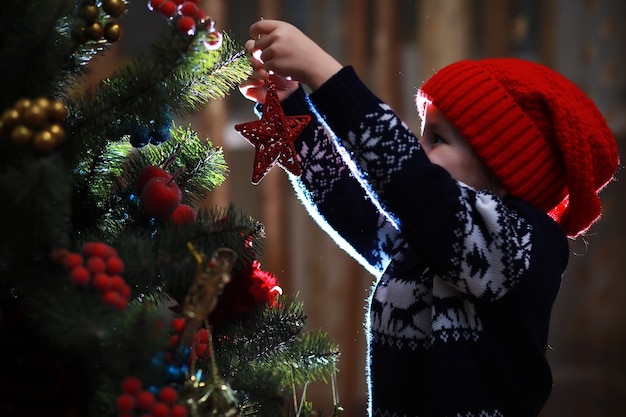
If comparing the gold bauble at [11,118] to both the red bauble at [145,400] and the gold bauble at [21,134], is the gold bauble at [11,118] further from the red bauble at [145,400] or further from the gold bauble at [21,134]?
the red bauble at [145,400]

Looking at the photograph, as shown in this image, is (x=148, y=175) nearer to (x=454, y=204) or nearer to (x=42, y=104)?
(x=42, y=104)

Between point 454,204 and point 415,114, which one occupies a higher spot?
point 454,204

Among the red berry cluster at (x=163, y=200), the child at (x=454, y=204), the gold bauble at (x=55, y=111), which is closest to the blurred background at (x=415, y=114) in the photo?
the child at (x=454, y=204)

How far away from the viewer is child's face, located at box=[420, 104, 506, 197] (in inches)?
30.2

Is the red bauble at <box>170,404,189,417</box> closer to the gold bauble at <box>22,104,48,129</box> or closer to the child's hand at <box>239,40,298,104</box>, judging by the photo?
the gold bauble at <box>22,104,48,129</box>

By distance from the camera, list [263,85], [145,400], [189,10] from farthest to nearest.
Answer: [263,85], [189,10], [145,400]

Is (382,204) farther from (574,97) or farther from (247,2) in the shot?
(247,2)

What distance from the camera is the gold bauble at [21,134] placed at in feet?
1.50

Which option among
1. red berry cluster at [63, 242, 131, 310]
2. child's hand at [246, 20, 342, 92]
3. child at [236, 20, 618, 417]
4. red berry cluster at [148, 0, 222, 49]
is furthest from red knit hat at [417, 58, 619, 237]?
red berry cluster at [63, 242, 131, 310]

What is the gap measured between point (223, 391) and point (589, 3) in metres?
1.68

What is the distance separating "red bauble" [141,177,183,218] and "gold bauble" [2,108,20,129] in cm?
13

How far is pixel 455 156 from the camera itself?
2.52 feet

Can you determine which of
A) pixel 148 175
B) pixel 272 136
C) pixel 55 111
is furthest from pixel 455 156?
pixel 55 111

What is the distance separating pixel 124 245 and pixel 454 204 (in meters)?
0.32
